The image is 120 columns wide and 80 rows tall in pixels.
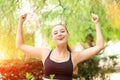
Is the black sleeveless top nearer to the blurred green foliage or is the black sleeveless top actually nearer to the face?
the face

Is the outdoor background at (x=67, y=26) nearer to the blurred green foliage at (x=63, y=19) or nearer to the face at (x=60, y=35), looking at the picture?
the blurred green foliage at (x=63, y=19)

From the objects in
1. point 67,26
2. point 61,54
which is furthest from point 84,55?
point 67,26

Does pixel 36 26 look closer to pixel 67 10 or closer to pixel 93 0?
pixel 67 10

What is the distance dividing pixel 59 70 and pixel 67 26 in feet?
5.51

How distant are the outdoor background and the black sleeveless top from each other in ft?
5.10

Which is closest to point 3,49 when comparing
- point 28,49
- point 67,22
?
point 67,22

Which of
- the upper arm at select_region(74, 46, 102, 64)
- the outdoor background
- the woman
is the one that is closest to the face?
the woman

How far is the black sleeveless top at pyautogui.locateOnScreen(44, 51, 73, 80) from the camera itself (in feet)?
7.80

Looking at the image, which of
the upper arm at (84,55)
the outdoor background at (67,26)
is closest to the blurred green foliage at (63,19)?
the outdoor background at (67,26)

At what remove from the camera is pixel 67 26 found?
4.02 meters

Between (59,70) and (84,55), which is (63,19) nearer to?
(84,55)

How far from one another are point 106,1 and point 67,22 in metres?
0.46

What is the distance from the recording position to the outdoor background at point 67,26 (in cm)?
395

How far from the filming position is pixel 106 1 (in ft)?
Answer: 13.1
